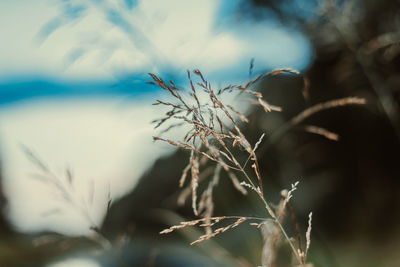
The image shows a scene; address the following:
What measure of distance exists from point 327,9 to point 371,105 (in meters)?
1.38

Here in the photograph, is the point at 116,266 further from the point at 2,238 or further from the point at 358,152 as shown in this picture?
the point at 2,238

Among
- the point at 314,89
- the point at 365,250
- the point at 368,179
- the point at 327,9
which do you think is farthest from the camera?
the point at 314,89

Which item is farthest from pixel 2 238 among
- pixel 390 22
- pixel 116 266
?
pixel 390 22

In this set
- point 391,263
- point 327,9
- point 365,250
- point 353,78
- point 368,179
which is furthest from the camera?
point 368,179

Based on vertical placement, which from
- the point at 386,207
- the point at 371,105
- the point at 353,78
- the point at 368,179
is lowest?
the point at 386,207

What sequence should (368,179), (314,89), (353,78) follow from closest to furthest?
1. (353,78)
2. (368,179)
3. (314,89)

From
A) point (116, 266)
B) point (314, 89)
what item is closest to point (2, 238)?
point (116, 266)

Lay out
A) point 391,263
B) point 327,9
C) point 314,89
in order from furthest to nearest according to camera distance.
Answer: point 314,89, point 391,263, point 327,9

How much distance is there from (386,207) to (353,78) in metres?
1.43

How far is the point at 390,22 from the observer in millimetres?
2510

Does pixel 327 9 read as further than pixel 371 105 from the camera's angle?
No

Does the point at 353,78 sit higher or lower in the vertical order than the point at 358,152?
higher

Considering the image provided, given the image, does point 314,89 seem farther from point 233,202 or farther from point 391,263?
point 391,263

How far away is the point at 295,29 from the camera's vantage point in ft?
8.48
